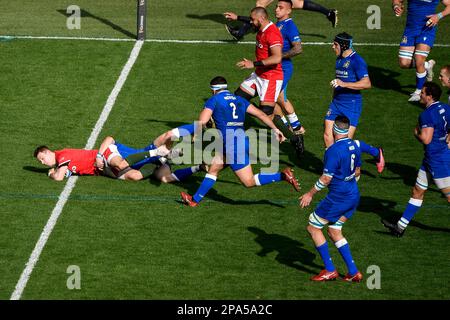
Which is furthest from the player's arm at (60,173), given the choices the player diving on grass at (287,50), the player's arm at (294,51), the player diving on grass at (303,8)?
the player diving on grass at (303,8)

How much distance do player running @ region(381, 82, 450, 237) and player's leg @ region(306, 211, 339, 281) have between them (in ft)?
7.05

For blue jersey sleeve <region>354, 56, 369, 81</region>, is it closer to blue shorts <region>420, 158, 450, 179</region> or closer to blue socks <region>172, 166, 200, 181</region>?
blue shorts <region>420, 158, 450, 179</region>

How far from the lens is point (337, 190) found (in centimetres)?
1561

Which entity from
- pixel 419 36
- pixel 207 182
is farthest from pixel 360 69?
pixel 419 36

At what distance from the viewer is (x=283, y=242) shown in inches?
688

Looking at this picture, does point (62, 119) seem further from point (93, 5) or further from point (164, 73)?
point (93, 5)

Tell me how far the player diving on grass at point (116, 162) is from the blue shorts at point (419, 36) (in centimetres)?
617

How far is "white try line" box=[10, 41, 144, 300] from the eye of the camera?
16078 millimetres

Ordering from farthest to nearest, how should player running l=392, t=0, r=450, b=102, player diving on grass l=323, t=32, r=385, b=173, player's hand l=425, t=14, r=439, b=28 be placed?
1. player running l=392, t=0, r=450, b=102
2. player's hand l=425, t=14, r=439, b=28
3. player diving on grass l=323, t=32, r=385, b=173

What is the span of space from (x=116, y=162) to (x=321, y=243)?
5206 millimetres

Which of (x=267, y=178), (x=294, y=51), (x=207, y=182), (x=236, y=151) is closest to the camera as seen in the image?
(x=236, y=151)

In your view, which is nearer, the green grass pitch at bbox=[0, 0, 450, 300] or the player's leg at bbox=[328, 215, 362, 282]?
the player's leg at bbox=[328, 215, 362, 282]

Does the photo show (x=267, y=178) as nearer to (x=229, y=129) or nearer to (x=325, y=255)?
(x=229, y=129)

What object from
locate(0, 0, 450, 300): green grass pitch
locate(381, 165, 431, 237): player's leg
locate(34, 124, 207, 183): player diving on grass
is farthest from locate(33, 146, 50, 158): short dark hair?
locate(381, 165, 431, 237): player's leg
